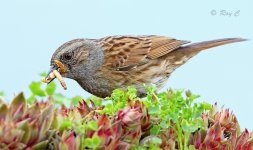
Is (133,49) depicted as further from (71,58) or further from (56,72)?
(56,72)

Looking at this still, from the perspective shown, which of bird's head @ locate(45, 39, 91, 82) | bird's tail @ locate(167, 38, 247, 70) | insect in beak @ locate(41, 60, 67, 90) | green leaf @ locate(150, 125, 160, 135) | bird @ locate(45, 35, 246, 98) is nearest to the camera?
green leaf @ locate(150, 125, 160, 135)

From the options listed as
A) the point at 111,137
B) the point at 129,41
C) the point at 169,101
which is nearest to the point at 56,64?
the point at 129,41

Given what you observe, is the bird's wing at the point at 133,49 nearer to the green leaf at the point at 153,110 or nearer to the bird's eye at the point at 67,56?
the bird's eye at the point at 67,56

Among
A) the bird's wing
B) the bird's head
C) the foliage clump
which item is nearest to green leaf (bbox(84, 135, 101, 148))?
the foliage clump

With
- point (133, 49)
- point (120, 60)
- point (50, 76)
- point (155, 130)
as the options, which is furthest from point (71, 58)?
point (155, 130)

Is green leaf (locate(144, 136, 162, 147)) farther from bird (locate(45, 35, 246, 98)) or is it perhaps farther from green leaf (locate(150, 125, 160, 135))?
bird (locate(45, 35, 246, 98))

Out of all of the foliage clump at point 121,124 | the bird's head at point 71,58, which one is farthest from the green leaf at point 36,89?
the bird's head at point 71,58
